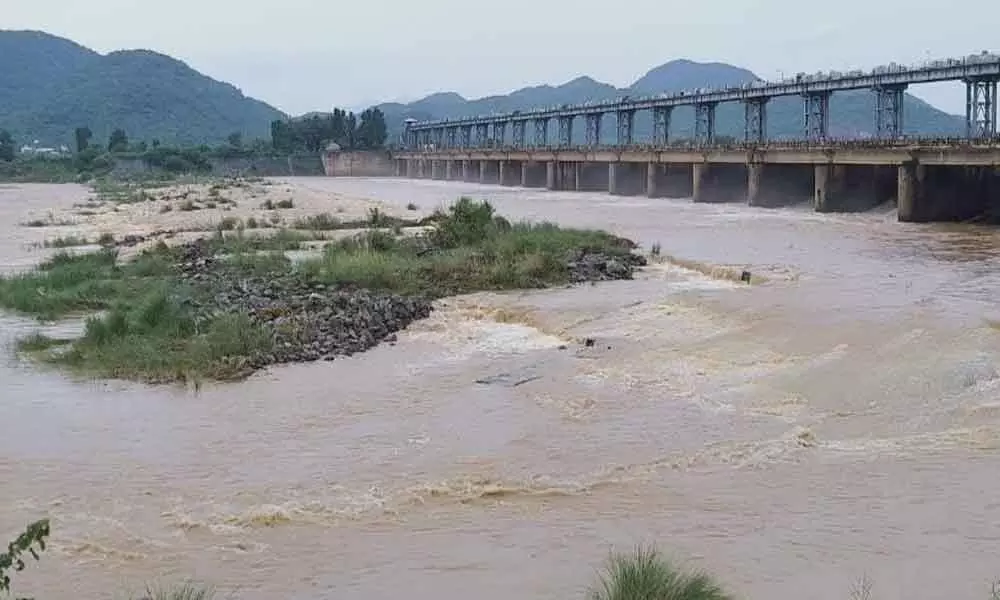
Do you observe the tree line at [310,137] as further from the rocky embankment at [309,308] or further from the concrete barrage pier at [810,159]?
the rocky embankment at [309,308]

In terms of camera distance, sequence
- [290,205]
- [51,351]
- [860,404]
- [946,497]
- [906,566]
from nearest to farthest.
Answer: [906,566], [946,497], [860,404], [51,351], [290,205]

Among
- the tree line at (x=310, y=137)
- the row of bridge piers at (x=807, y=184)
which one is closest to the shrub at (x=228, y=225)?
the row of bridge piers at (x=807, y=184)

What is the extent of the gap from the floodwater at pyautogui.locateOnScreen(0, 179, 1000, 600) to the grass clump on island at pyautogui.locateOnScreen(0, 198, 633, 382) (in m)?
0.89

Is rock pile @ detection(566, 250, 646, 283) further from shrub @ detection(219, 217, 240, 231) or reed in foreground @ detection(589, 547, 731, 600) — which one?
reed in foreground @ detection(589, 547, 731, 600)

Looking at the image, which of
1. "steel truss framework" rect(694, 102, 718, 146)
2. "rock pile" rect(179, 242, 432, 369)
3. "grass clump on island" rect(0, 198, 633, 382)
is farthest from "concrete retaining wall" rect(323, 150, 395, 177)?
"rock pile" rect(179, 242, 432, 369)

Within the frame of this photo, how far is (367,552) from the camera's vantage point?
948 centimetres

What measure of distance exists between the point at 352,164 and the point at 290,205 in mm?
92236

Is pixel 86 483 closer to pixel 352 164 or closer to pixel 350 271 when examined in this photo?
pixel 350 271

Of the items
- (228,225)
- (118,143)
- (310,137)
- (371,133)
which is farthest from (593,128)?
(228,225)

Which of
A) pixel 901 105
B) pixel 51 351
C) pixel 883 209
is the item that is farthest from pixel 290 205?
pixel 51 351

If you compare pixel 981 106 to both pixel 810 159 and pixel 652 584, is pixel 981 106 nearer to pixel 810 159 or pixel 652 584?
pixel 810 159

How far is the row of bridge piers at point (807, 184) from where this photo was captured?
4350cm

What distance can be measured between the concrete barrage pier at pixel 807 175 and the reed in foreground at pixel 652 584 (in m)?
33.9

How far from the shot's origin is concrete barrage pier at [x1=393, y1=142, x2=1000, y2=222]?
141ft
